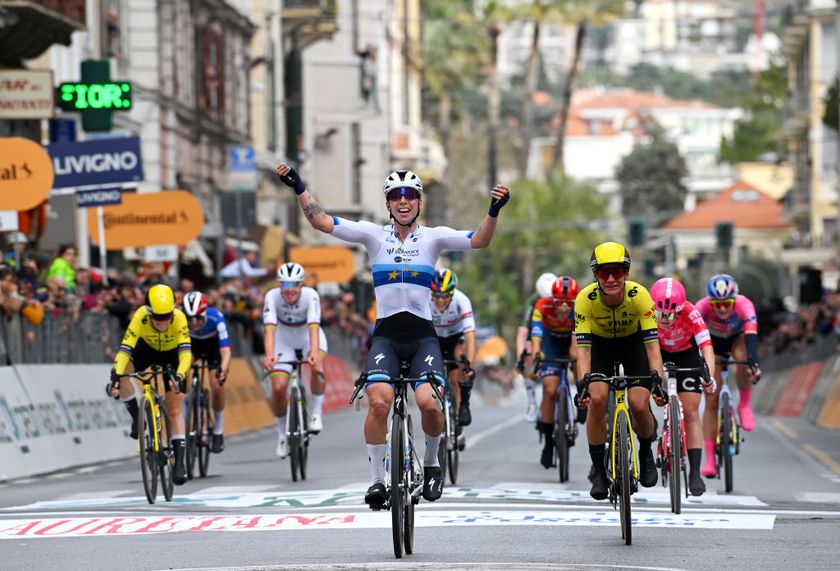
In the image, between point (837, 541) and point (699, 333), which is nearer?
point (837, 541)

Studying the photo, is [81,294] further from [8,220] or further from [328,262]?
[328,262]

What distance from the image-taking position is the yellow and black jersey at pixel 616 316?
13.7 m

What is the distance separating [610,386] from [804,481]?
6.56m

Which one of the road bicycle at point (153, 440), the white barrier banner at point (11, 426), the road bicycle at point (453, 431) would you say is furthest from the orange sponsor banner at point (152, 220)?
the road bicycle at point (153, 440)

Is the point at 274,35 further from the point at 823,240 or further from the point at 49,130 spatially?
the point at 823,240

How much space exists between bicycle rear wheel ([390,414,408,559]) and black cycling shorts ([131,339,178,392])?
561 centimetres

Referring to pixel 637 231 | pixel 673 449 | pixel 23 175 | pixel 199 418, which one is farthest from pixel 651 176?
pixel 673 449

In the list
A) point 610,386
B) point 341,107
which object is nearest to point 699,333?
point 610,386

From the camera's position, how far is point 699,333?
52.9ft

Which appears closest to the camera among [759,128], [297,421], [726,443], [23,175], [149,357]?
[149,357]

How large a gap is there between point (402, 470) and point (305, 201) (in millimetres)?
1878

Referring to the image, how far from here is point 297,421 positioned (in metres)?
20.0

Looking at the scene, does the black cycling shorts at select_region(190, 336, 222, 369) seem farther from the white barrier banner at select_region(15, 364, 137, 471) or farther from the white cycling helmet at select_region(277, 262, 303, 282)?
the white barrier banner at select_region(15, 364, 137, 471)

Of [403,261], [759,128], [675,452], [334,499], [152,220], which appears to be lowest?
[334,499]
